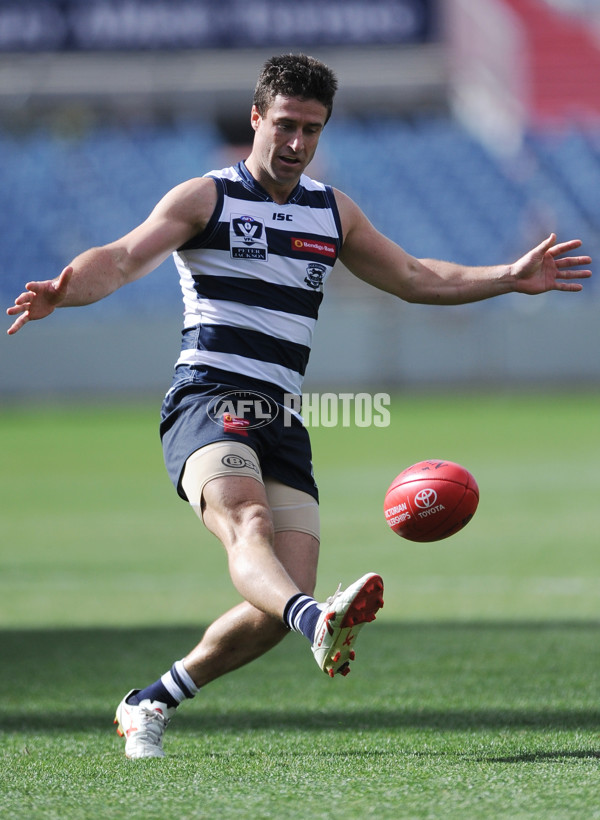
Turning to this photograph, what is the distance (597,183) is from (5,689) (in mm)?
28062

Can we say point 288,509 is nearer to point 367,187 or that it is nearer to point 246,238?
point 246,238

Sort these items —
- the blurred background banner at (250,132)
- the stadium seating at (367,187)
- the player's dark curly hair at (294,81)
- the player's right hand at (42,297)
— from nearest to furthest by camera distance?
the player's right hand at (42,297) < the player's dark curly hair at (294,81) < the stadium seating at (367,187) < the blurred background banner at (250,132)

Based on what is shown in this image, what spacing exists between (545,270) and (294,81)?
145 centimetres

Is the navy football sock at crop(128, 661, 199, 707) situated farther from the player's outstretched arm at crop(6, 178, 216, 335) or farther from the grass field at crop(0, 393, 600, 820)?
the player's outstretched arm at crop(6, 178, 216, 335)

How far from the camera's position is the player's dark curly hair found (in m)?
4.63

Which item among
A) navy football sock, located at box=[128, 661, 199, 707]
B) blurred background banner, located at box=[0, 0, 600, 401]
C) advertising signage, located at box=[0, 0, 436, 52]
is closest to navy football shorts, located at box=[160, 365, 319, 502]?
navy football sock, located at box=[128, 661, 199, 707]

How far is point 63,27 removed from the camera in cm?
3241

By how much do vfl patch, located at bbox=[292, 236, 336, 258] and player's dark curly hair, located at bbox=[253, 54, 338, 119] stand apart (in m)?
0.52

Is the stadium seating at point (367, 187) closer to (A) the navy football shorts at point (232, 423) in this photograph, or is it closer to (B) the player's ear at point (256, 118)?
(B) the player's ear at point (256, 118)

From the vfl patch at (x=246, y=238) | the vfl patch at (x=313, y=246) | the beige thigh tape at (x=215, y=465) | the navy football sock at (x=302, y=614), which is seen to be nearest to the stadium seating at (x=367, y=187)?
the vfl patch at (x=313, y=246)

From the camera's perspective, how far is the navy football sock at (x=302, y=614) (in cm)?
384

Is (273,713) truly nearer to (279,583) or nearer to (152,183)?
Result: (279,583)

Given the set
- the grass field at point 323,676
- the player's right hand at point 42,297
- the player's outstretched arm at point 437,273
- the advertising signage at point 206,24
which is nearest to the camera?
the grass field at point 323,676

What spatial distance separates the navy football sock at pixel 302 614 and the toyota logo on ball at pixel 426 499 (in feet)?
2.89
